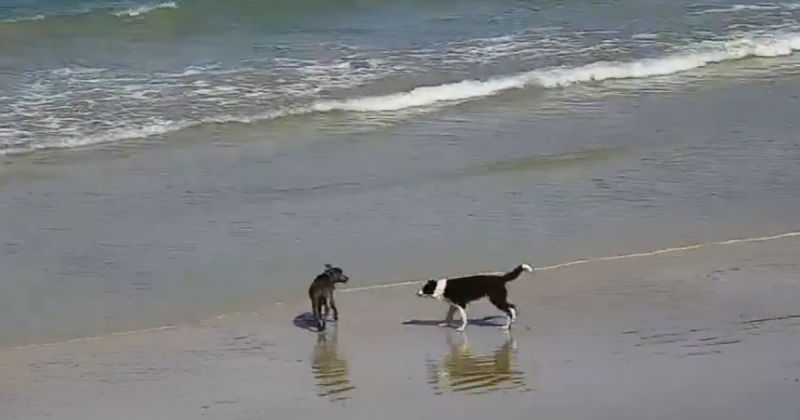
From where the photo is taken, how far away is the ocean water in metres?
12.0

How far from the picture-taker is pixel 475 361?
9.99 metres

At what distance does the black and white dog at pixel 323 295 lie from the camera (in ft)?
34.4

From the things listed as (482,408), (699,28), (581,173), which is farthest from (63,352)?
(699,28)

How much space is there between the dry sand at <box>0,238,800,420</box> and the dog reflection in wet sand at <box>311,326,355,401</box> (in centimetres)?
2

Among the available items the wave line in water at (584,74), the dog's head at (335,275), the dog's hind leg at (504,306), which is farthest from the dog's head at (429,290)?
the wave line in water at (584,74)

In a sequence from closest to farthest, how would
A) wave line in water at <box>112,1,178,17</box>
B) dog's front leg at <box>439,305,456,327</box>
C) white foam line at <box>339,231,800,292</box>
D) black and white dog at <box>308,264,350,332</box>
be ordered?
black and white dog at <box>308,264,350,332</box> < dog's front leg at <box>439,305,456,327</box> < white foam line at <box>339,231,800,292</box> < wave line in water at <box>112,1,178,17</box>

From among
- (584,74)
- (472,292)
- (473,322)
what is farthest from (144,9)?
(472,292)

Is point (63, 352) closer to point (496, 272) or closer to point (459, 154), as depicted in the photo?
point (496, 272)

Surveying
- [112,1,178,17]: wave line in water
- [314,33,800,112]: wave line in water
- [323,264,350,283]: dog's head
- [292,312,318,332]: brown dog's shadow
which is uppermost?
[112,1,178,17]: wave line in water

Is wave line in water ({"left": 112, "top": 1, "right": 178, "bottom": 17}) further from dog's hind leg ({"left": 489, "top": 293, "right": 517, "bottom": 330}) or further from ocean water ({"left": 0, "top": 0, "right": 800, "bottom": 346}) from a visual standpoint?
dog's hind leg ({"left": 489, "top": 293, "right": 517, "bottom": 330})

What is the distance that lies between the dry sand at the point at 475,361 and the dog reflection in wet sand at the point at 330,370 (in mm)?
16

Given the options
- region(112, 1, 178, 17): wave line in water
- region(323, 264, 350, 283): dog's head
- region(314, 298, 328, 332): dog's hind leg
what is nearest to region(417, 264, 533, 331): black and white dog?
region(323, 264, 350, 283): dog's head

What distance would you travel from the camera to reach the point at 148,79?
18016 millimetres

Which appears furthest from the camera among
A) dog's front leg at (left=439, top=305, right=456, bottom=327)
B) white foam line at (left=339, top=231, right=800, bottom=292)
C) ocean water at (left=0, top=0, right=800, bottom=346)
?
ocean water at (left=0, top=0, right=800, bottom=346)
